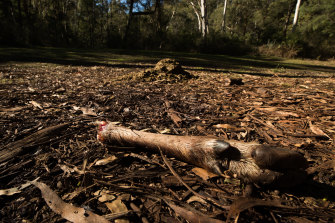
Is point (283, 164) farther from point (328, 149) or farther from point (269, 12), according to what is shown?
point (269, 12)

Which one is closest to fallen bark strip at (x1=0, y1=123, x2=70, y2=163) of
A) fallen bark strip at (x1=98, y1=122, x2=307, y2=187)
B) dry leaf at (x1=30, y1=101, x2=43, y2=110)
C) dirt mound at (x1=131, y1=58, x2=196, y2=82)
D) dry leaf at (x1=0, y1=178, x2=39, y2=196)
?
dry leaf at (x1=0, y1=178, x2=39, y2=196)

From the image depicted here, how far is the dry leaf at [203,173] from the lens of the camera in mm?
1314

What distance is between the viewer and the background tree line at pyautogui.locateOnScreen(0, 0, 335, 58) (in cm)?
1766

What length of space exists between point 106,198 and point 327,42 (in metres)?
24.0

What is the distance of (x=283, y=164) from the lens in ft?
3.46

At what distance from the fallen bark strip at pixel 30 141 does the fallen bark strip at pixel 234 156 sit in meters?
0.80

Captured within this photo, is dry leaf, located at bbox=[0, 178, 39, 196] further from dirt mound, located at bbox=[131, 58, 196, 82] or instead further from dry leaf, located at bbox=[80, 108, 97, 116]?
dirt mound, located at bbox=[131, 58, 196, 82]

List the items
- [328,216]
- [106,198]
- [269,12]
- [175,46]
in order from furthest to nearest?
1. [269,12]
2. [175,46]
3. [106,198]
4. [328,216]

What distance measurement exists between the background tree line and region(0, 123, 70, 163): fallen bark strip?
18.3 m

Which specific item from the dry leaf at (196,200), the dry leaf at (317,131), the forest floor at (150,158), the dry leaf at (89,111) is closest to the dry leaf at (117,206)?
the forest floor at (150,158)

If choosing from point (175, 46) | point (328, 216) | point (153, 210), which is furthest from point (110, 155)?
point (175, 46)

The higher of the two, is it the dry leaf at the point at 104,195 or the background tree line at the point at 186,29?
the background tree line at the point at 186,29

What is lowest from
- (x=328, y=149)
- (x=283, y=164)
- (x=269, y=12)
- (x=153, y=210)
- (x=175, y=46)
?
(x=153, y=210)

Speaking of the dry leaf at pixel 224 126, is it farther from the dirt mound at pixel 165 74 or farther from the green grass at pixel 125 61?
the green grass at pixel 125 61
